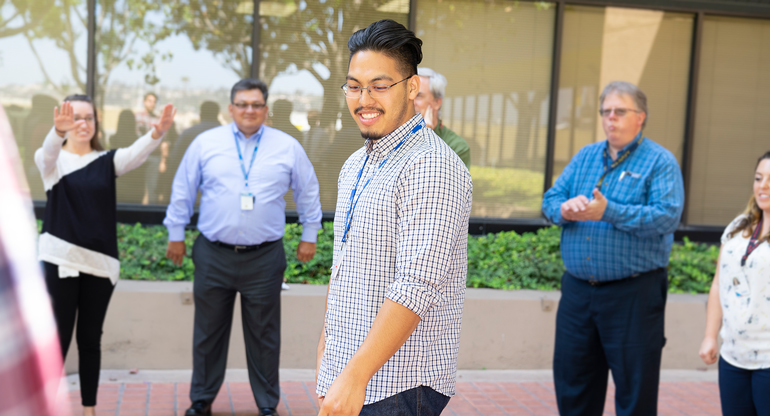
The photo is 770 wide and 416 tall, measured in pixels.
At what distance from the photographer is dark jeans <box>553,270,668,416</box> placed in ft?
13.4

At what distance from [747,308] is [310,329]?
138 inches

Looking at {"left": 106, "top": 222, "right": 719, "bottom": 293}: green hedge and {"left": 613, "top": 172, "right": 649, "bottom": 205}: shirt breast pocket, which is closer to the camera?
{"left": 613, "top": 172, "right": 649, "bottom": 205}: shirt breast pocket

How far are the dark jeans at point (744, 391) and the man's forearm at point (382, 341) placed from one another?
2287mm

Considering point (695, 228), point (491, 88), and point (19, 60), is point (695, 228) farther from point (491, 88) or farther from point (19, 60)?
point (19, 60)

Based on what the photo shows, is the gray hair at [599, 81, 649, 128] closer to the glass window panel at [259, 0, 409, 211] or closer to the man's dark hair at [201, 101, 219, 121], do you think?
the glass window panel at [259, 0, 409, 211]

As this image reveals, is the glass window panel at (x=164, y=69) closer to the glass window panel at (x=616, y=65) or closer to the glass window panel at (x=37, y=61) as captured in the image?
the glass window panel at (x=37, y=61)

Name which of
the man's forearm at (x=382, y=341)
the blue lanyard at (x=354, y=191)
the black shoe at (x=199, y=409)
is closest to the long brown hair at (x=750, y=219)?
the blue lanyard at (x=354, y=191)

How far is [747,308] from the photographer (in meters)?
3.61

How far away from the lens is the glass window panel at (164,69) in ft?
24.9

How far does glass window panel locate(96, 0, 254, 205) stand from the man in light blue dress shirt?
270 cm

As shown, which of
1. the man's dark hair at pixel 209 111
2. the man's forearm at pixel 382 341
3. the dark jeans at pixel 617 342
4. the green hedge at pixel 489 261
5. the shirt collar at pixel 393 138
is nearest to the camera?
the man's forearm at pixel 382 341

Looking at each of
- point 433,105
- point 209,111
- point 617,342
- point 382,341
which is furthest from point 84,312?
point 209,111

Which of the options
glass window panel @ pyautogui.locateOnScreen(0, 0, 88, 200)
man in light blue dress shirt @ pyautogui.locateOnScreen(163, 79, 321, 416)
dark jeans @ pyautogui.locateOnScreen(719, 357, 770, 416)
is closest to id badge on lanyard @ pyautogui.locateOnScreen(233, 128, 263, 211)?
man in light blue dress shirt @ pyautogui.locateOnScreen(163, 79, 321, 416)

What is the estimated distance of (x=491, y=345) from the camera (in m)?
6.38
